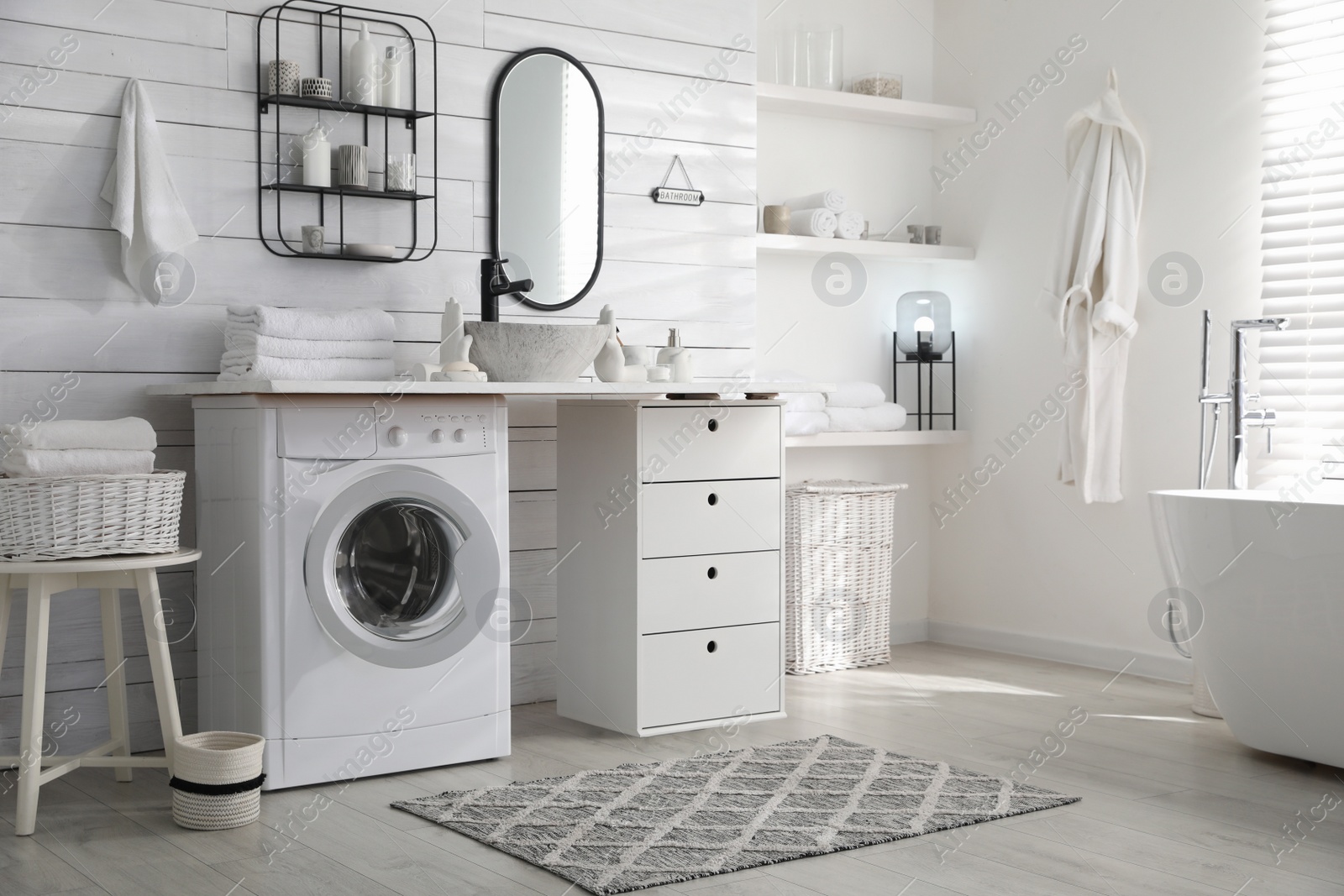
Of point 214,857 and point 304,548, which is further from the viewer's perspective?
point 304,548

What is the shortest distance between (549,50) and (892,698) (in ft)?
6.73

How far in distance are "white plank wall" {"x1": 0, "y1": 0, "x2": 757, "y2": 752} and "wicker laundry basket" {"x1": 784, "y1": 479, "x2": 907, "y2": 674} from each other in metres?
0.57

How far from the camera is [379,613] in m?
2.81

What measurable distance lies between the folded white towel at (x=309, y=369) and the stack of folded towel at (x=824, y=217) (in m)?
1.65

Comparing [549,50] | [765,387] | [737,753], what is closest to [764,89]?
[549,50]

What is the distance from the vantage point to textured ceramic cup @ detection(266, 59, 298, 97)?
3117 mm

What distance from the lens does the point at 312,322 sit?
114 inches

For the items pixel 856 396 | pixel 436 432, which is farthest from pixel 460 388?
pixel 856 396

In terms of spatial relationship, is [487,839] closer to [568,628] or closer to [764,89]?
[568,628]

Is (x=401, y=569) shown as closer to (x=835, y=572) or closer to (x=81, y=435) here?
(x=81, y=435)

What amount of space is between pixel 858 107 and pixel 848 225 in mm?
406

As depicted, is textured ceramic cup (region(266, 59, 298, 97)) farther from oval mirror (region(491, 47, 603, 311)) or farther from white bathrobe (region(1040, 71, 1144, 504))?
white bathrobe (region(1040, 71, 1144, 504))

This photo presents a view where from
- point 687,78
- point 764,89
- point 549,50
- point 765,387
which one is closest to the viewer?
point 765,387

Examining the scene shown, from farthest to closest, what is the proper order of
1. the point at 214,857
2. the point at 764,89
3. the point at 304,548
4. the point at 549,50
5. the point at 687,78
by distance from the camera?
the point at 764,89 → the point at 687,78 → the point at 549,50 → the point at 304,548 → the point at 214,857
